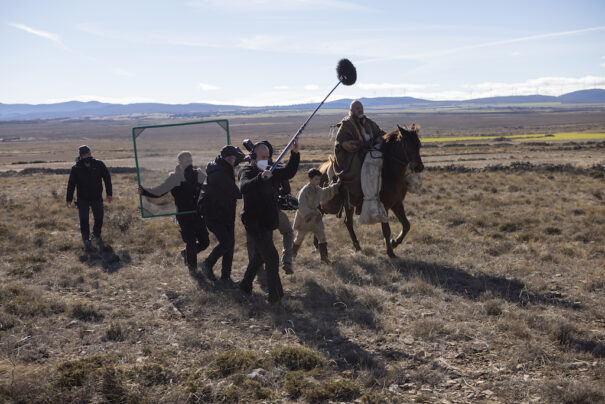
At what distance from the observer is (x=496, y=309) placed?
613 cm

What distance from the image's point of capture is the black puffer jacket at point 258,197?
237 inches

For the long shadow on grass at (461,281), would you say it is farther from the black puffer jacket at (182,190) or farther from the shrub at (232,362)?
the shrub at (232,362)

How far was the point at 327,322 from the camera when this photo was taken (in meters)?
6.00

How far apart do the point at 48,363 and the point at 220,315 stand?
2.12 meters

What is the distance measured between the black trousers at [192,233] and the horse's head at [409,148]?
3.78m

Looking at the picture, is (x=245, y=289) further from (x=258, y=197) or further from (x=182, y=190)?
(x=182, y=190)

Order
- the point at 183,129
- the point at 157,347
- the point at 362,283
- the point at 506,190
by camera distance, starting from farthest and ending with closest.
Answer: the point at 506,190 < the point at 183,129 < the point at 362,283 < the point at 157,347

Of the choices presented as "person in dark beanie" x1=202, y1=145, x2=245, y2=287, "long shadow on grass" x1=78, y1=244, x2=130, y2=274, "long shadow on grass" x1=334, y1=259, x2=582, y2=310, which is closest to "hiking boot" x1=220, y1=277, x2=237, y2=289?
"person in dark beanie" x1=202, y1=145, x2=245, y2=287

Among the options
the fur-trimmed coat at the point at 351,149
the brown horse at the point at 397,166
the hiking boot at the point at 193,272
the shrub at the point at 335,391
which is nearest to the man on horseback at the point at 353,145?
the fur-trimmed coat at the point at 351,149

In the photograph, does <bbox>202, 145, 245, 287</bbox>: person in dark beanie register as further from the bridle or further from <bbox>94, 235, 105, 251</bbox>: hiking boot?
<bbox>94, 235, 105, 251</bbox>: hiking boot

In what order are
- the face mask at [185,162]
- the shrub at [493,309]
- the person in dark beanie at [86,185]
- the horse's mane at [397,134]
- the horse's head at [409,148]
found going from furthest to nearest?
1. the person in dark beanie at [86,185]
2. the horse's mane at [397,134]
3. the horse's head at [409,148]
4. the face mask at [185,162]
5. the shrub at [493,309]

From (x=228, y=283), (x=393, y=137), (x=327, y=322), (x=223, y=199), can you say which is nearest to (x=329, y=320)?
(x=327, y=322)

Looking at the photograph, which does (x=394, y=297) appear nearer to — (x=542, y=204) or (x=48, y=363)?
(x=48, y=363)

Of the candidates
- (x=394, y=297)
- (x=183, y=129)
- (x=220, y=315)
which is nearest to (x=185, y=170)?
(x=183, y=129)
